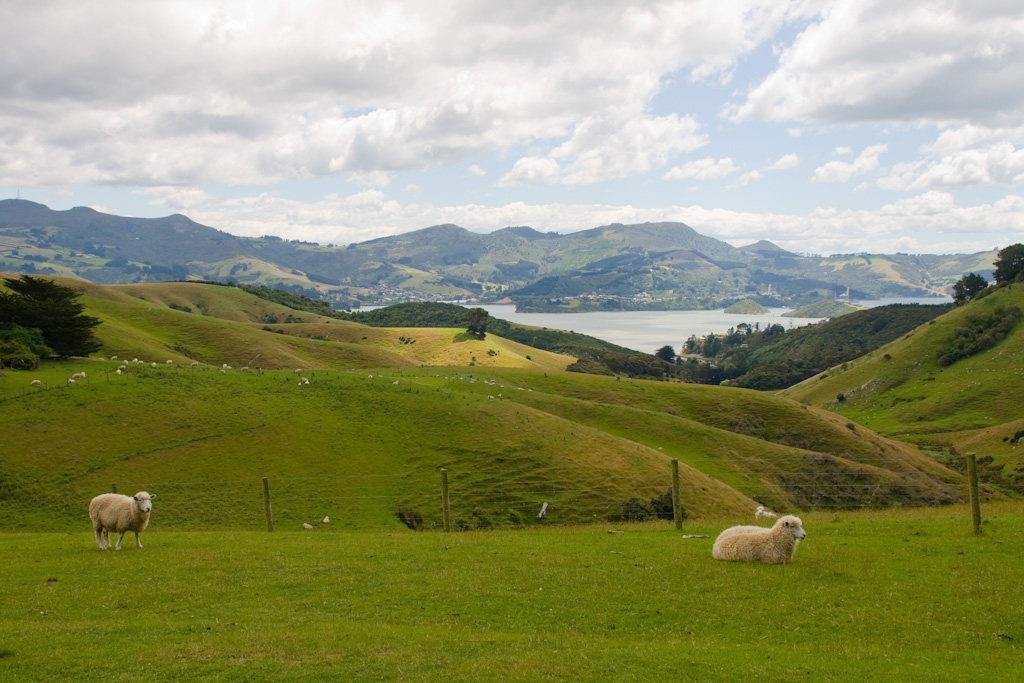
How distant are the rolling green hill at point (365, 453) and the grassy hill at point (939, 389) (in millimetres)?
26517

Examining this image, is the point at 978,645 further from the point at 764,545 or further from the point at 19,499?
the point at 19,499

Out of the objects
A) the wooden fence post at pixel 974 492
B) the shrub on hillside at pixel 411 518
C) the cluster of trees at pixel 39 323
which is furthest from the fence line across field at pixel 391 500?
the cluster of trees at pixel 39 323

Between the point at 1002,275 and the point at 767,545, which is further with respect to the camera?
the point at 1002,275

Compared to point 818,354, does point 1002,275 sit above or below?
above

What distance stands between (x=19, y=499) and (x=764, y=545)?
93.5 ft

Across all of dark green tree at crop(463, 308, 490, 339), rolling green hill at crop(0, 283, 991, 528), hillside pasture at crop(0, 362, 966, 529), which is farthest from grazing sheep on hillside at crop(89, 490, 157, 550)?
dark green tree at crop(463, 308, 490, 339)

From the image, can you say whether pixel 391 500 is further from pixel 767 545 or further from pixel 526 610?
pixel 767 545

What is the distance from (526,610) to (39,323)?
136 feet

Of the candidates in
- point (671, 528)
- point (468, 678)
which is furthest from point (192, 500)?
point (468, 678)

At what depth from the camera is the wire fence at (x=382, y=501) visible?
26172 millimetres

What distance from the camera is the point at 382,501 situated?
3081 centimetres

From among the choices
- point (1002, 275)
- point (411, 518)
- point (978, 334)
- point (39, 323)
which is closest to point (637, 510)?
point (411, 518)

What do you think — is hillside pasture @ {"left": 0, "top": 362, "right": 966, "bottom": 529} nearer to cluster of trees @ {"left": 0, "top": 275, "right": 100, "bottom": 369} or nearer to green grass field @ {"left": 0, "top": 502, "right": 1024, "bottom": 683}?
cluster of trees @ {"left": 0, "top": 275, "right": 100, "bottom": 369}

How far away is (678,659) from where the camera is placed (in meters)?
9.25
